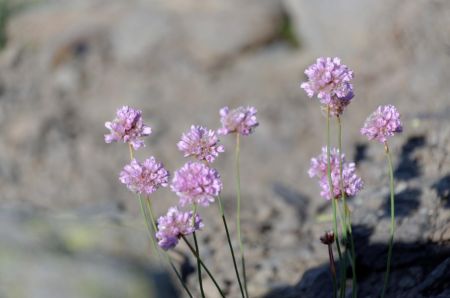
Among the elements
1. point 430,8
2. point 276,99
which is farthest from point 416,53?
point 276,99

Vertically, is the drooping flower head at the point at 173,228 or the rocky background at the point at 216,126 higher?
the rocky background at the point at 216,126

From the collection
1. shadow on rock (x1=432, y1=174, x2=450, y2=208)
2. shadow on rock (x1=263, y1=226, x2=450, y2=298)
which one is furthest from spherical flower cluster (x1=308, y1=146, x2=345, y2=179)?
shadow on rock (x1=432, y1=174, x2=450, y2=208)

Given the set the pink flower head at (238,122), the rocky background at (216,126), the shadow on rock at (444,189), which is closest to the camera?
the pink flower head at (238,122)

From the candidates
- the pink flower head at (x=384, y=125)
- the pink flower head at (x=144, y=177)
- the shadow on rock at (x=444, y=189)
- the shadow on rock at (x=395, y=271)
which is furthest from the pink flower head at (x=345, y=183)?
the shadow on rock at (x=444, y=189)

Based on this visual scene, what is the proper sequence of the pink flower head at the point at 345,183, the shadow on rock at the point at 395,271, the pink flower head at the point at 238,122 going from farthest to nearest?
the shadow on rock at the point at 395,271, the pink flower head at the point at 345,183, the pink flower head at the point at 238,122

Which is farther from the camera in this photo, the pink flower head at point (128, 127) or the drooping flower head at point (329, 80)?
the pink flower head at point (128, 127)

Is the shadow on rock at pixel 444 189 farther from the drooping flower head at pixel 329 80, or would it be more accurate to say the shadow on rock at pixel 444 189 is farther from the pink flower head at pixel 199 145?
the pink flower head at pixel 199 145
